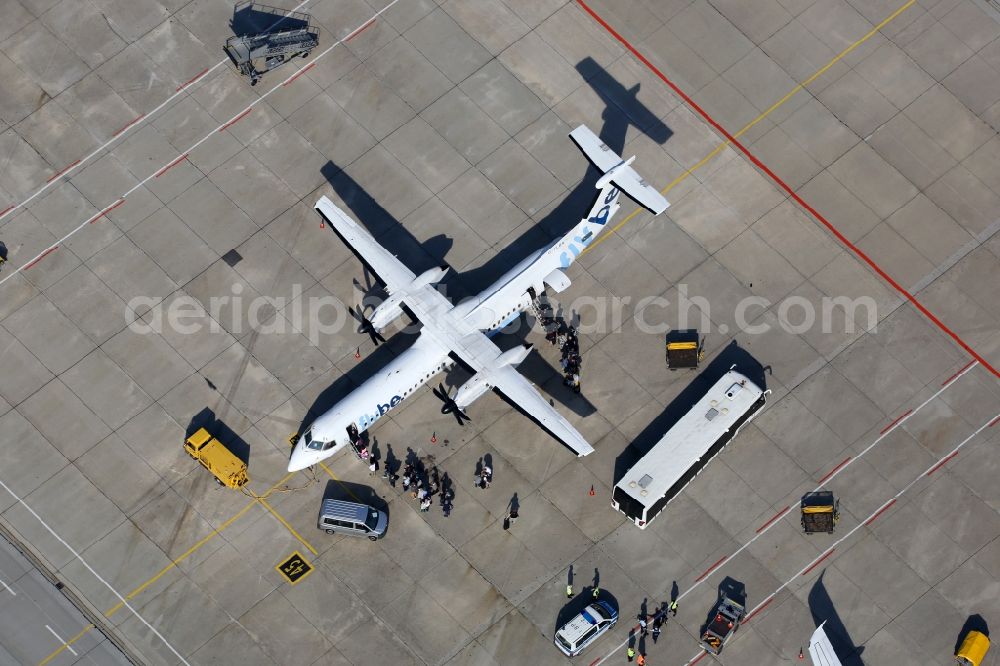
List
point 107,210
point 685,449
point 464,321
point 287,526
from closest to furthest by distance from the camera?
point 685,449, point 287,526, point 464,321, point 107,210

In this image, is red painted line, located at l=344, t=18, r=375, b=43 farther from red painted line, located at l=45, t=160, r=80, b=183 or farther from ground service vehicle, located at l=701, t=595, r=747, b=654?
ground service vehicle, located at l=701, t=595, r=747, b=654

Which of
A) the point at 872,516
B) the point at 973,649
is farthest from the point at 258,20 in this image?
the point at 973,649

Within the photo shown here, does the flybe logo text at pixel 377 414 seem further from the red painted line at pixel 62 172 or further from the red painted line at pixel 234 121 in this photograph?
the red painted line at pixel 62 172

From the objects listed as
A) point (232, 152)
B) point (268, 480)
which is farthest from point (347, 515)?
point (232, 152)

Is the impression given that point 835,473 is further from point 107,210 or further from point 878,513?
point 107,210

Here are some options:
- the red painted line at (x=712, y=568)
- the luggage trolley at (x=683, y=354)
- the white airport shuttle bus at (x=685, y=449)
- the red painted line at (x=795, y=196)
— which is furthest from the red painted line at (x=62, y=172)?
the red painted line at (x=712, y=568)

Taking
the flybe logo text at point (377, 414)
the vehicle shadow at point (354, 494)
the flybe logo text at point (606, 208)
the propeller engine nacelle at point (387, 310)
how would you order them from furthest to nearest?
1. the flybe logo text at point (606, 208)
2. the propeller engine nacelle at point (387, 310)
3. the vehicle shadow at point (354, 494)
4. the flybe logo text at point (377, 414)

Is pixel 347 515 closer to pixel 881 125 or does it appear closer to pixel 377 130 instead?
pixel 377 130
